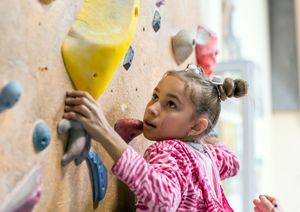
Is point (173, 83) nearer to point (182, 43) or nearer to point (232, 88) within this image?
point (232, 88)

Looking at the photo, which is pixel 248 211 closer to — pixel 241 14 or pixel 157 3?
pixel 157 3

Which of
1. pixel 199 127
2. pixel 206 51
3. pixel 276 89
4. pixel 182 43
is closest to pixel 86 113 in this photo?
pixel 199 127

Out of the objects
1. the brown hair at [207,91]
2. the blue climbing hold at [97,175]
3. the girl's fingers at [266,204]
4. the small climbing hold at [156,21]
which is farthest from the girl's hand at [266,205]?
the small climbing hold at [156,21]

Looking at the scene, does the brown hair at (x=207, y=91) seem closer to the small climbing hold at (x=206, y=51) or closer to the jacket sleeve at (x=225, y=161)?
the jacket sleeve at (x=225, y=161)

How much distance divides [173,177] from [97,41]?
0.22 meters

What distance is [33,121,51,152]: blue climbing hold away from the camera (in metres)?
0.53

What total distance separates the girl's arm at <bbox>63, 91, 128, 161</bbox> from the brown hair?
0.61 ft

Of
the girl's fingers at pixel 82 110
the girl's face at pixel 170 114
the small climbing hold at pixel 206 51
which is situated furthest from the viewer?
the small climbing hold at pixel 206 51

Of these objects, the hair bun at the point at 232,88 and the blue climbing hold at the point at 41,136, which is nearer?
the blue climbing hold at the point at 41,136

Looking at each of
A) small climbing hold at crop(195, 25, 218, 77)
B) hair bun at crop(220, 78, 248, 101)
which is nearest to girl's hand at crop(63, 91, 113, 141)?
hair bun at crop(220, 78, 248, 101)

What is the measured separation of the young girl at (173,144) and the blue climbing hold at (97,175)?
0.07 m

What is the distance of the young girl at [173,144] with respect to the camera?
59 centimetres

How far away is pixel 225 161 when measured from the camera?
87 centimetres

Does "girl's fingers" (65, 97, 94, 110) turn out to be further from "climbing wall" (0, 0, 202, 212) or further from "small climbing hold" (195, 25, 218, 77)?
"small climbing hold" (195, 25, 218, 77)
